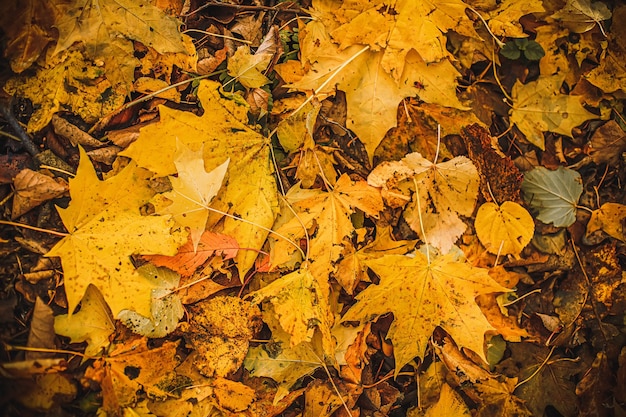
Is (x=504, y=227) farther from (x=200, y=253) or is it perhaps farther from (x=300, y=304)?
(x=200, y=253)

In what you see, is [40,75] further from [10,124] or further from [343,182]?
[343,182]

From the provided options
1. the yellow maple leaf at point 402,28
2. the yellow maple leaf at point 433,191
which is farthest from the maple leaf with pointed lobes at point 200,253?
the yellow maple leaf at point 402,28

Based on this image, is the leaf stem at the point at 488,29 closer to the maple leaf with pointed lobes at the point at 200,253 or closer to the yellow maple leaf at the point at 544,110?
the yellow maple leaf at the point at 544,110

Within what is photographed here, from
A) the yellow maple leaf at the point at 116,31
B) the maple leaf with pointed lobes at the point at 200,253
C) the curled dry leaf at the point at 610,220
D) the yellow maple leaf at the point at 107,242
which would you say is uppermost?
the yellow maple leaf at the point at 116,31

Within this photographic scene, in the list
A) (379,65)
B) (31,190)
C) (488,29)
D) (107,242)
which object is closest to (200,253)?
(107,242)

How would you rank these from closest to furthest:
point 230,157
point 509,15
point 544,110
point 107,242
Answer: point 107,242 → point 230,157 → point 509,15 → point 544,110

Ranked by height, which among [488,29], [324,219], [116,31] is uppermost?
[116,31]

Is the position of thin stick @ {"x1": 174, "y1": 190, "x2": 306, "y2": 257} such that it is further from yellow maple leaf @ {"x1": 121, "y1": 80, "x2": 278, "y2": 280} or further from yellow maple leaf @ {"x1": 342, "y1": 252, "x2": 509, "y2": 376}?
yellow maple leaf @ {"x1": 342, "y1": 252, "x2": 509, "y2": 376}
